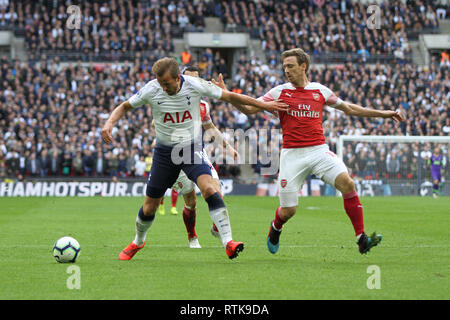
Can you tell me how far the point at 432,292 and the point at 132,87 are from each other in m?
29.1

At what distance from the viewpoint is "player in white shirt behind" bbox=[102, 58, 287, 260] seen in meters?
8.35

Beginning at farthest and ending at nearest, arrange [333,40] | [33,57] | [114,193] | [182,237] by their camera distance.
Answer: [333,40]
[33,57]
[114,193]
[182,237]

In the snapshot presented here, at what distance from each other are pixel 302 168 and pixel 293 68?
1295mm

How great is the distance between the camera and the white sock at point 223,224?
333 inches

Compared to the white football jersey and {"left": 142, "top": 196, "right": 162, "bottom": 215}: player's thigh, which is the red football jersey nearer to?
the white football jersey

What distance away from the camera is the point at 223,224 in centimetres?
851

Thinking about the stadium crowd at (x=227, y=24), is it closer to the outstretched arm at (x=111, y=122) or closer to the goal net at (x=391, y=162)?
the goal net at (x=391, y=162)

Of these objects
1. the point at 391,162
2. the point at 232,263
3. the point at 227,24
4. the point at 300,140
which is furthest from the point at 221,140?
the point at 227,24

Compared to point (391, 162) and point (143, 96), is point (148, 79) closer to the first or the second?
point (391, 162)

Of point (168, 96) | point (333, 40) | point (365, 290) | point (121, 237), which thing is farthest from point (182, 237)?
point (333, 40)

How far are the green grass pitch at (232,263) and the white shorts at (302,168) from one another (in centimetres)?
85

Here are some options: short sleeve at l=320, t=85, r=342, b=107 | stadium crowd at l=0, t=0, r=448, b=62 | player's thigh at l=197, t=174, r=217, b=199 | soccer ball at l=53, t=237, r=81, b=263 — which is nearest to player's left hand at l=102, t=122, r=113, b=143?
player's thigh at l=197, t=174, r=217, b=199

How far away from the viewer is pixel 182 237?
12.4 metres

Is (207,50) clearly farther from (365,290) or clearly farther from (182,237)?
(365,290)
